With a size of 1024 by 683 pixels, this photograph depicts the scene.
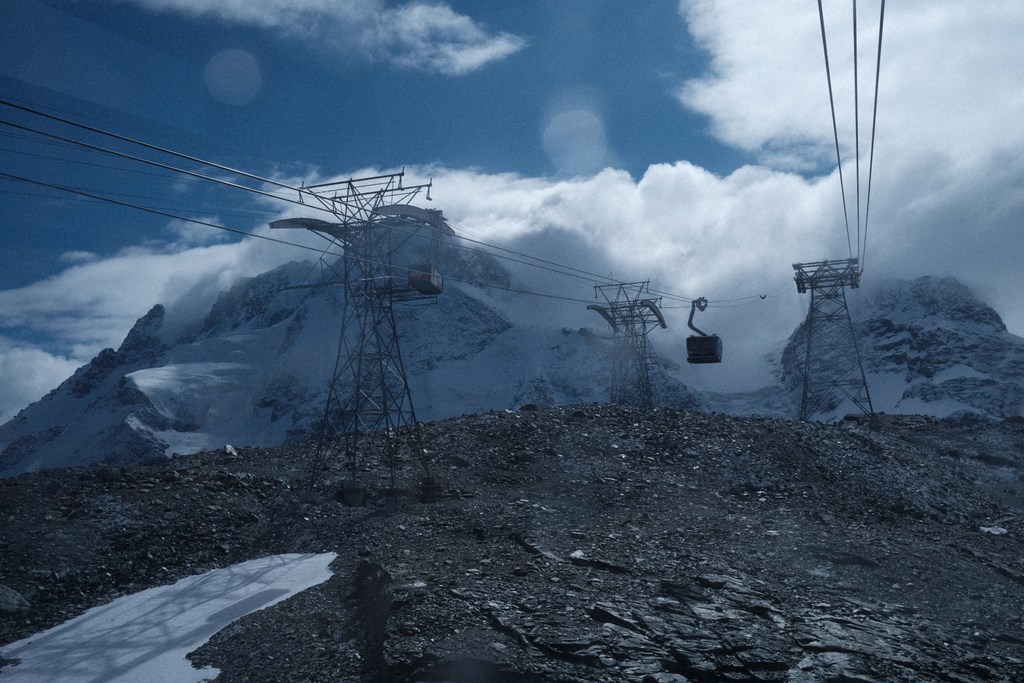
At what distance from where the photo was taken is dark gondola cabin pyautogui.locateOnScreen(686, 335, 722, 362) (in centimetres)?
3291

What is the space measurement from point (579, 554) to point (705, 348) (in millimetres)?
21068

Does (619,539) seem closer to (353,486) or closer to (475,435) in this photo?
(353,486)

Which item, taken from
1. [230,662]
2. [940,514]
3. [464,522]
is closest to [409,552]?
[464,522]

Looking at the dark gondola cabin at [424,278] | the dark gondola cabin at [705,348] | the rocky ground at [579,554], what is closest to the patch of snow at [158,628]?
the rocky ground at [579,554]

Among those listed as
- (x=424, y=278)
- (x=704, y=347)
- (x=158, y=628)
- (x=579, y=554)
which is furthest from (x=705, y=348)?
(x=158, y=628)

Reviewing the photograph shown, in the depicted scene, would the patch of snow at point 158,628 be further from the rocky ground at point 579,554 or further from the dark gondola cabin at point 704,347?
the dark gondola cabin at point 704,347

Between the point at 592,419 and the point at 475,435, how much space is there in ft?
16.9

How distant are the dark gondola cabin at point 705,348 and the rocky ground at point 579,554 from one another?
6.34m

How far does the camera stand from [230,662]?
10992mm

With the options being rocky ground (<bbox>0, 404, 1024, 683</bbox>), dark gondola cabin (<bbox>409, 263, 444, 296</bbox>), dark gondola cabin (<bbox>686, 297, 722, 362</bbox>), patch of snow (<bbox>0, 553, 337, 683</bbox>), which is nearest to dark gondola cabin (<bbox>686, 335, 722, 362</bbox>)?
dark gondola cabin (<bbox>686, 297, 722, 362</bbox>)

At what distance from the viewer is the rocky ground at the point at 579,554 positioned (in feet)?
33.4

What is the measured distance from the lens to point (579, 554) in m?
13.8

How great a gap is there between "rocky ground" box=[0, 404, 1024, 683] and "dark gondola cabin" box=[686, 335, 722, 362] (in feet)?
20.8

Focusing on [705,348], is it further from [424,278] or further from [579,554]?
[579,554]
